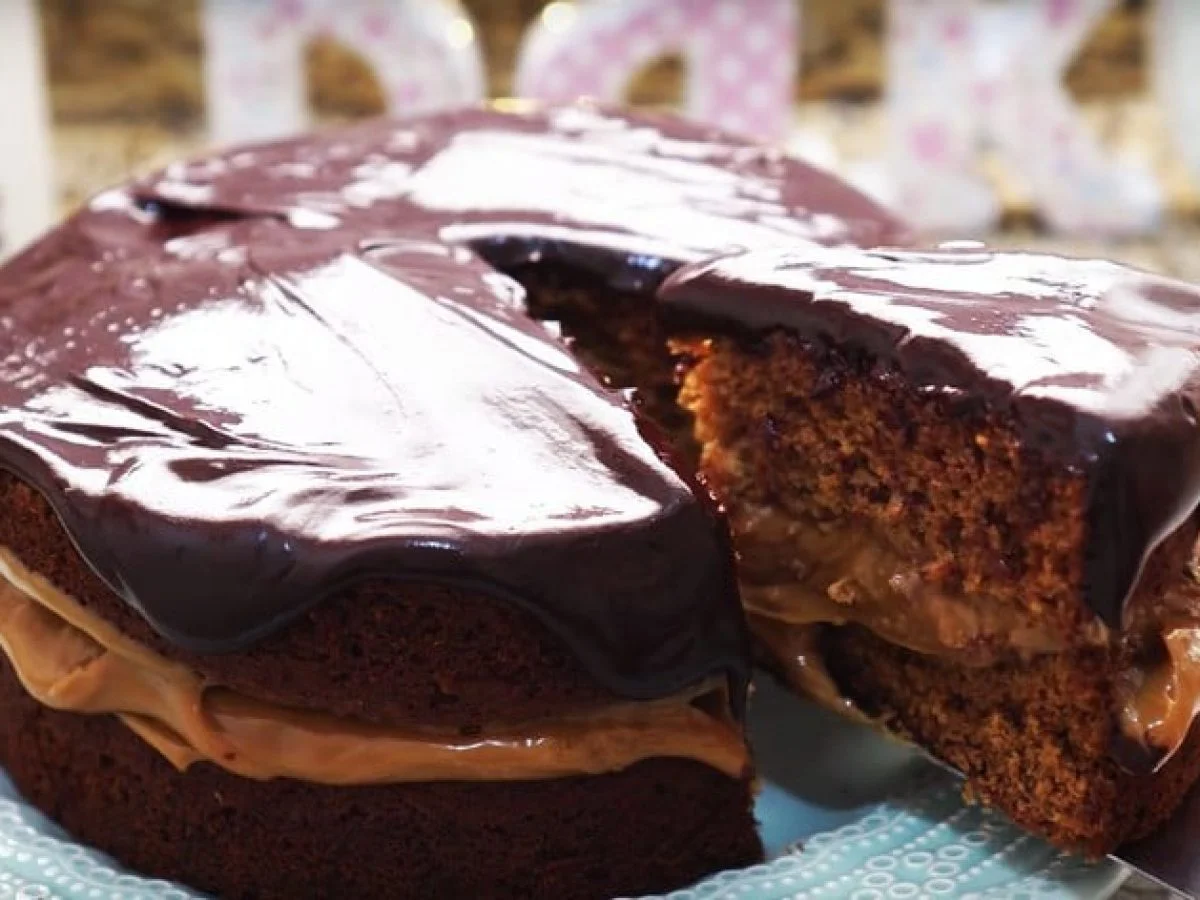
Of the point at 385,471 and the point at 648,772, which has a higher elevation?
the point at 385,471

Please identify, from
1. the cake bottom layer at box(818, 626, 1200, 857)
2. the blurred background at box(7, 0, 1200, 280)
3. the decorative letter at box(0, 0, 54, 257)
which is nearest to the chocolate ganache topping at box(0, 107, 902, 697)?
the cake bottom layer at box(818, 626, 1200, 857)

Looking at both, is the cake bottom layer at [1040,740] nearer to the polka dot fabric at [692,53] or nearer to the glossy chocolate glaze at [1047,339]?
the glossy chocolate glaze at [1047,339]

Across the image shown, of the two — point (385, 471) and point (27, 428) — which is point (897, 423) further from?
point (27, 428)

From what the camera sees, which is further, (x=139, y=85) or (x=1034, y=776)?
(x=139, y=85)

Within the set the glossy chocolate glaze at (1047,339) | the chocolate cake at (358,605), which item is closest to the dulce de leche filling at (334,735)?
the chocolate cake at (358,605)

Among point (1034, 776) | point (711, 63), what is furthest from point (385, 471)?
point (711, 63)

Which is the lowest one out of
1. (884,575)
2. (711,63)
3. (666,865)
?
(666,865)

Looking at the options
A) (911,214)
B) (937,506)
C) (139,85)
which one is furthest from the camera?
(139,85)
